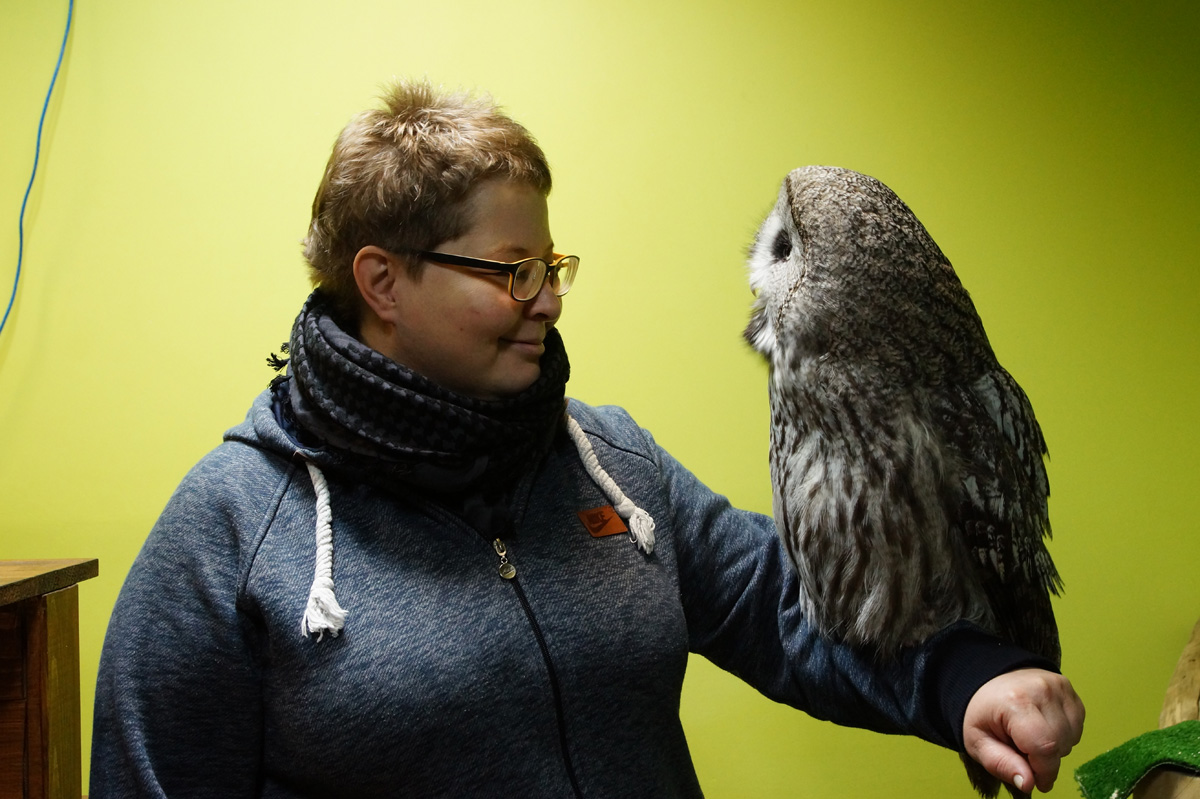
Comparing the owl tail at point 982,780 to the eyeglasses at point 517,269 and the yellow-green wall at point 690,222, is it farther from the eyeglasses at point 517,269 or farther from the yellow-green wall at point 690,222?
the yellow-green wall at point 690,222

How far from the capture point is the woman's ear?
919 millimetres

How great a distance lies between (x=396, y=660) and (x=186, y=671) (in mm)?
213

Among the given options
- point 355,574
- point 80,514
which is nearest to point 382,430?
point 355,574

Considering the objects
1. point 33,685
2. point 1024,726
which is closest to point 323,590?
point 33,685

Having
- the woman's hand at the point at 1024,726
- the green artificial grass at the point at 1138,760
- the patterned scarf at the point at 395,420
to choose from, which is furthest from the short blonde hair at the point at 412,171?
the green artificial grass at the point at 1138,760

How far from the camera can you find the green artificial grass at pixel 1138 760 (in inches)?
39.7

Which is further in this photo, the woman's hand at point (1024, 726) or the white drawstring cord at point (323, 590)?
the white drawstring cord at point (323, 590)

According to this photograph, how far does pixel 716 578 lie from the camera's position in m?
1.11

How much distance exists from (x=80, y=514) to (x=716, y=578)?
1.28m

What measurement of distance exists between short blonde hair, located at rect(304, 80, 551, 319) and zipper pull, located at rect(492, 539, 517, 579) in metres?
0.32

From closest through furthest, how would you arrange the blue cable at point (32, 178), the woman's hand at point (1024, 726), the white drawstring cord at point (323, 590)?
the woman's hand at point (1024, 726)
the white drawstring cord at point (323, 590)
the blue cable at point (32, 178)

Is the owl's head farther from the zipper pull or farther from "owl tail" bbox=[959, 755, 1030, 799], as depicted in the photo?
"owl tail" bbox=[959, 755, 1030, 799]

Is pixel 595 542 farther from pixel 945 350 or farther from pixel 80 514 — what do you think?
pixel 80 514

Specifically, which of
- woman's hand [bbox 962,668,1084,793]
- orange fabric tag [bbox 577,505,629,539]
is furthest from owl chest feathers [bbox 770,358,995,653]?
orange fabric tag [bbox 577,505,629,539]
